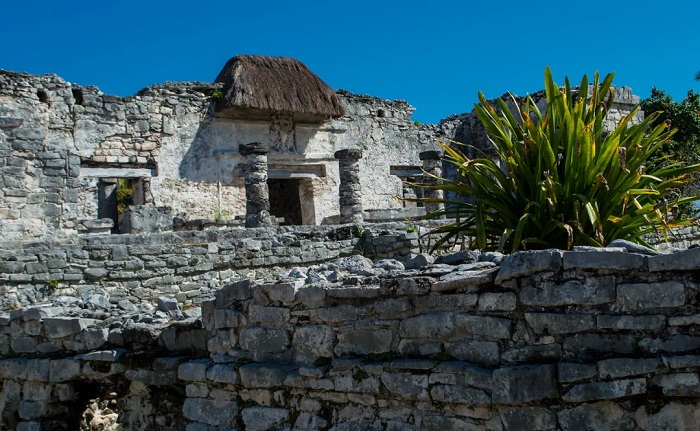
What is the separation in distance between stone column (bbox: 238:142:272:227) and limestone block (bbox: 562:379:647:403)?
10.4 meters

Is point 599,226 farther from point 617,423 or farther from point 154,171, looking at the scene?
point 154,171

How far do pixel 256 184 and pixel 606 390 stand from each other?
11.3 metres

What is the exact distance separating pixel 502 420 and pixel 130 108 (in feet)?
45.9

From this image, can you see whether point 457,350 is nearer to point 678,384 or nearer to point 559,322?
point 559,322

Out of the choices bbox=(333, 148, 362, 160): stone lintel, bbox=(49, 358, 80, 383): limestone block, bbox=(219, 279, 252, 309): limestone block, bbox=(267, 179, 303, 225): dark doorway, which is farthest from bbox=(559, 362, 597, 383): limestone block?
bbox=(267, 179, 303, 225): dark doorway

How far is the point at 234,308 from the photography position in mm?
4859

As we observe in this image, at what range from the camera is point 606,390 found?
3.43 meters

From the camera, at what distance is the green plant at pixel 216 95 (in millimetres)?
17234

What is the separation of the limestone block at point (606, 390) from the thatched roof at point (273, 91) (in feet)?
46.1

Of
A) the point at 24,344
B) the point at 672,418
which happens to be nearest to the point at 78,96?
the point at 24,344

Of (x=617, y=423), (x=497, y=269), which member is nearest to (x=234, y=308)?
(x=497, y=269)

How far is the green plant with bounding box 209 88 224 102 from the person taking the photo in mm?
17234

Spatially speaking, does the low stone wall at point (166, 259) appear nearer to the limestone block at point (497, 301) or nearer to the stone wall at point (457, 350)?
the stone wall at point (457, 350)

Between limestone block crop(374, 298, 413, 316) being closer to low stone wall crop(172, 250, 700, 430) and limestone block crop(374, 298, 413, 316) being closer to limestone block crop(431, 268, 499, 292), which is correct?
low stone wall crop(172, 250, 700, 430)
